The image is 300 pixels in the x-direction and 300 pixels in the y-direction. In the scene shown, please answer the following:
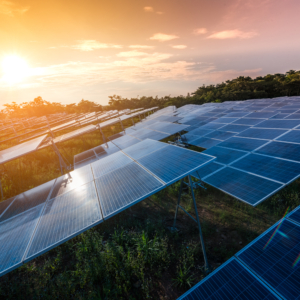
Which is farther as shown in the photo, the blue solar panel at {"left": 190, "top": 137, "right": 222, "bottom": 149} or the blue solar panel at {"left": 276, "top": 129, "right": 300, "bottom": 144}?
the blue solar panel at {"left": 190, "top": 137, "right": 222, "bottom": 149}

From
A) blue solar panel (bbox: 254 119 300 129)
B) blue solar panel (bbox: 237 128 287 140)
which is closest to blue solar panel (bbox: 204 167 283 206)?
blue solar panel (bbox: 237 128 287 140)

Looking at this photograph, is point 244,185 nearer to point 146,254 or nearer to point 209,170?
point 209,170

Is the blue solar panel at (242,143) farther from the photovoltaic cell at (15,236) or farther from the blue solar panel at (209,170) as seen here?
the photovoltaic cell at (15,236)

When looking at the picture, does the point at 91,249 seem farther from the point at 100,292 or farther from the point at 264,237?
the point at 264,237

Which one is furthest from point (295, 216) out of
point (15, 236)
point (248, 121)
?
point (248, 121)

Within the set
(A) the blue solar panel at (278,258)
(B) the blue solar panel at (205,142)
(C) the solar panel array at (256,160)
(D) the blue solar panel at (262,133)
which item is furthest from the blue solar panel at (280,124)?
(A) the blue solar panel at (278,258)

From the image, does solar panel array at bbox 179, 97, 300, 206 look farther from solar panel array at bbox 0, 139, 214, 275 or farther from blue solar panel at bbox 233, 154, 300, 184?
solar panel array at bbox 0, 139, 214, 275
